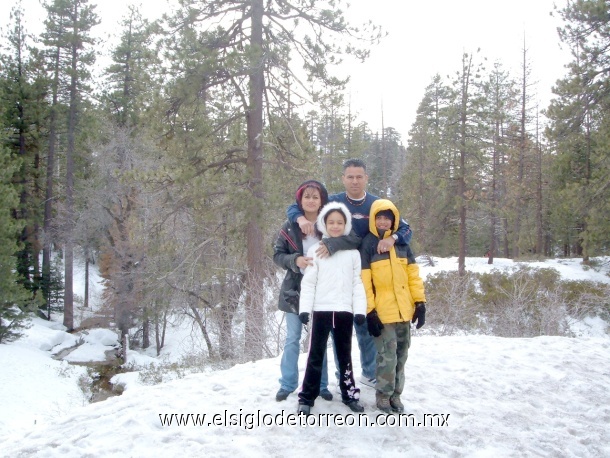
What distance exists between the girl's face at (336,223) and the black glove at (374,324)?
2.41 feet

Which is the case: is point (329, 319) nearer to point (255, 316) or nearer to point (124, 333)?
point (255, 316)

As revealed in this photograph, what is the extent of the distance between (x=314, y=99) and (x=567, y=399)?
7550 millimetres

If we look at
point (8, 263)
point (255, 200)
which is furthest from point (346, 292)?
point (8, 263)

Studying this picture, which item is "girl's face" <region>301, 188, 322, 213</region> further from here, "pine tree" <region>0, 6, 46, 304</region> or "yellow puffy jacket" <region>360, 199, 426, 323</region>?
"pine tree" <region>0, 6, 46, 304</region>

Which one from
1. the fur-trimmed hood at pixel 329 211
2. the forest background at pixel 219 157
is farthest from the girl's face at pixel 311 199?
the forest background at pixel 219 157

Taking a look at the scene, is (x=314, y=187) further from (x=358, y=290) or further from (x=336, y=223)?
(x=358, y=290)

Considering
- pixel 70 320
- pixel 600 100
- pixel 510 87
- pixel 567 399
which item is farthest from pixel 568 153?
pixel 70 320

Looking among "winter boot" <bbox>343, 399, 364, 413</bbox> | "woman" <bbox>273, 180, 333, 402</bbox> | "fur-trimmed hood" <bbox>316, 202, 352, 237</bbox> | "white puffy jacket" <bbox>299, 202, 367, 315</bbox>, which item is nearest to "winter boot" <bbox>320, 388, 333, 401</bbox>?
"woman" <bbox>273, 180, 333, 402</bbox>

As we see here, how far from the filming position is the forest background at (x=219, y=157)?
1009cm

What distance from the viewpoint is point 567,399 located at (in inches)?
193

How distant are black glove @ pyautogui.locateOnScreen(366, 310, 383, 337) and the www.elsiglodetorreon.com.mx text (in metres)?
0.71

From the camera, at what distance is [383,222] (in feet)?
13.2

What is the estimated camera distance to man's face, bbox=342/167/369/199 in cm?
429

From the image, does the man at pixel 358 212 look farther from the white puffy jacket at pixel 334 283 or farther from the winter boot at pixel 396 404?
the winter boot at pixel 396 404
